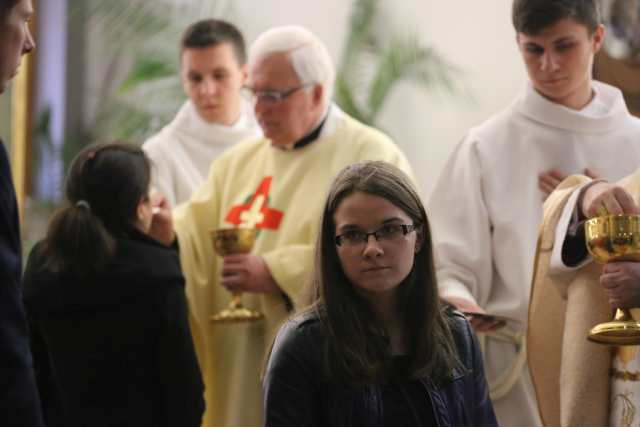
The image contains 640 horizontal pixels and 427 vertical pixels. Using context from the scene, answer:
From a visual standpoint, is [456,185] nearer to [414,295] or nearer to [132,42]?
[414,295]

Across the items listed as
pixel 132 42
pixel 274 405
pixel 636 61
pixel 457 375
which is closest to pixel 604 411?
pixel 457 375

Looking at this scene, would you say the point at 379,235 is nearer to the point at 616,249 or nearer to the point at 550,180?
the point at 616,249

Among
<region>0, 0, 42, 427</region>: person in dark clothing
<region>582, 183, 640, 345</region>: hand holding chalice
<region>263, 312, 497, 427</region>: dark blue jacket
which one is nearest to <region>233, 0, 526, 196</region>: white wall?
<region>582, 183, 640, 345</region>: hand holding chalice

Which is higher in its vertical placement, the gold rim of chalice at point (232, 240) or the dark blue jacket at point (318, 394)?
the gold rim of chalice at point (232, 240)

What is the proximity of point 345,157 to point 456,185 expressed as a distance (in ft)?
2.08

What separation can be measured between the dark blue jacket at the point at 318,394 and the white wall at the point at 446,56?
207 inches

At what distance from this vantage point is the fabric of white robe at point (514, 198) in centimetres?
492

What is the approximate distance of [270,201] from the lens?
5656 mm

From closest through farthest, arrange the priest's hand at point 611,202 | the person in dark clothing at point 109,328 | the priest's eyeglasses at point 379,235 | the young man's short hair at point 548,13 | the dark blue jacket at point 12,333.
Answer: the dark blue jacket at point 12,333
the priest's eyeglasses at point 379,235
the priest's hand at point 611,202
the person in dark clothing at point 109,328
the young man's short hair at point 548,13

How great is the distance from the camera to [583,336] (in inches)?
161

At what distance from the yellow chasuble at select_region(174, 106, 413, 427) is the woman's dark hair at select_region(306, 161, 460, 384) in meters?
1.98

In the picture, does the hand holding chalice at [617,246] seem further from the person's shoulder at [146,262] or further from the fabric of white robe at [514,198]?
the person's shoulder at [146,262]

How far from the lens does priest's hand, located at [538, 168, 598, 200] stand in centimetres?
494

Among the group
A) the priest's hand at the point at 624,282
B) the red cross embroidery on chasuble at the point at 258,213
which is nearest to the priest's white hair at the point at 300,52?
the red cross embroidery on chasuble at the point at 258,213
